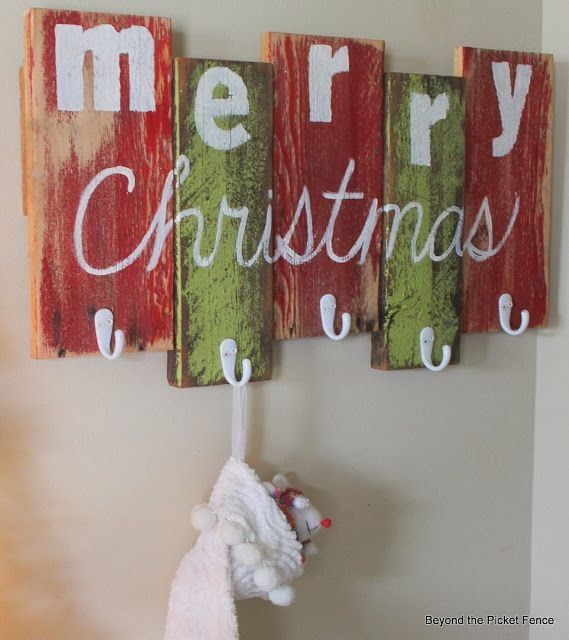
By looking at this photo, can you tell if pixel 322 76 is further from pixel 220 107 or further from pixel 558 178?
pixel 558 178

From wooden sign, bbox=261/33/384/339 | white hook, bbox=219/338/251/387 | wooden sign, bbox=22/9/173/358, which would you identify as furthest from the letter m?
white hook, bbox=219/338/251/387

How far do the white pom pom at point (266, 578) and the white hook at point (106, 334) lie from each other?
34cm

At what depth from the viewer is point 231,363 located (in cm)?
130

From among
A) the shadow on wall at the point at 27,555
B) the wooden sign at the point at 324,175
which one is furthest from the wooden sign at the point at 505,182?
the shadow on wall at the point at 27,555

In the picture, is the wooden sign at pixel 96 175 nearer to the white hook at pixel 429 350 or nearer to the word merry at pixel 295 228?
the word merry at pixel 295 228

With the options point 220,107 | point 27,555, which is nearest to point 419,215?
point 220,107

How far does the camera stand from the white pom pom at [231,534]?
122 cm

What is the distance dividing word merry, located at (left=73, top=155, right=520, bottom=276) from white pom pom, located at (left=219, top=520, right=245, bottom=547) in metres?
0.35

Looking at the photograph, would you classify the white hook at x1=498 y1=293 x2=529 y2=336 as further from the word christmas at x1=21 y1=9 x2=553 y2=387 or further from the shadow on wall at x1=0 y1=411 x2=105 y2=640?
the shadow on wall at x1=0 y1=411 x2=105 y2=640

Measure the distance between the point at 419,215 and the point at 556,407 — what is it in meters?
0.43

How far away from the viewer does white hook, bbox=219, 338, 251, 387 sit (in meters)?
1.29

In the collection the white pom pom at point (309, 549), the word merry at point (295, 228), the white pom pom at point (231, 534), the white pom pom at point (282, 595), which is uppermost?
the word merry at point (295, 228)

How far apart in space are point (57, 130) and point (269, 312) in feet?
1.25

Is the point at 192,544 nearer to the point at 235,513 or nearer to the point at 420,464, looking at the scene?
the point at 235,513
